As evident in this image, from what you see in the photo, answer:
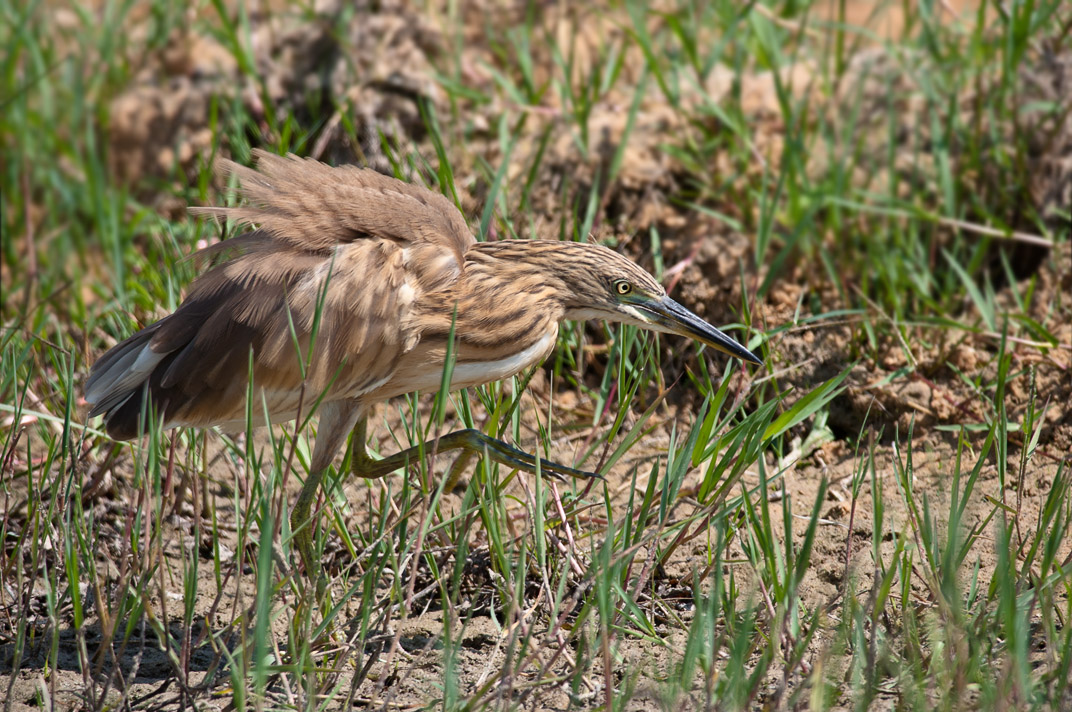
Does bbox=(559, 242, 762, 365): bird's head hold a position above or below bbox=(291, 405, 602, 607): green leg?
above

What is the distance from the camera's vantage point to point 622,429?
152 inches

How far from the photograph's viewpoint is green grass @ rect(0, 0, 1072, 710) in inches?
102

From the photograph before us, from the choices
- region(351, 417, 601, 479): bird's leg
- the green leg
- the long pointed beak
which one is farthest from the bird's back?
the long pointed beak

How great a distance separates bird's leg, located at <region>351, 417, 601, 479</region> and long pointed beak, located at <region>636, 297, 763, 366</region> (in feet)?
1.53

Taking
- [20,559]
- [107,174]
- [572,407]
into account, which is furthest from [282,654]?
[107,174]

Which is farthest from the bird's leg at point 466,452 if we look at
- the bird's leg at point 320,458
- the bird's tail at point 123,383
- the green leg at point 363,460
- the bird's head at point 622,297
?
the bird's tail at point 123,383

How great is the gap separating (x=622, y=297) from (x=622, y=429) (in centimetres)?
79

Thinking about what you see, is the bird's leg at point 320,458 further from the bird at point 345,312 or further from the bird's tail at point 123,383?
the bird's tail at point 123,383

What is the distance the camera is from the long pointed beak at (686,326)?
319 centimetres

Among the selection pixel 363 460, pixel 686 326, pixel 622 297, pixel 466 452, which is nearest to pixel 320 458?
pixel 363 460

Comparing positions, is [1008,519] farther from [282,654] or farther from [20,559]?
[20,559]

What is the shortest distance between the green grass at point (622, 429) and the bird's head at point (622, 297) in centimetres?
21

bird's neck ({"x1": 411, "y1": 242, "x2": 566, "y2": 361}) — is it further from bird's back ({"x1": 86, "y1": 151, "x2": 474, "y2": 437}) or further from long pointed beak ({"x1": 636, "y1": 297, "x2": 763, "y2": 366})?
long pointed beak ({"x1": 636, "y1": 297, "x2": 763, "y2": 366})

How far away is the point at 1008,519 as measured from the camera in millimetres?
3281
